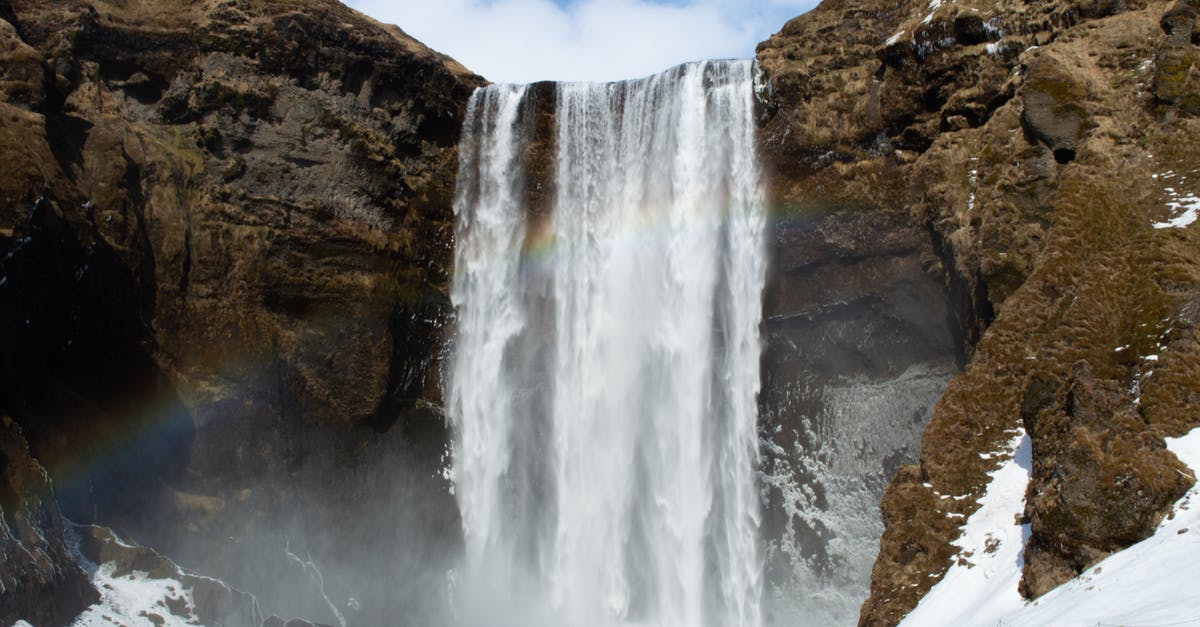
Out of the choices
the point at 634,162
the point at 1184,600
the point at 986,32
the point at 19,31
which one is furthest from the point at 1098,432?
the point at 19,31

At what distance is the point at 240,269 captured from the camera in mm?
24344

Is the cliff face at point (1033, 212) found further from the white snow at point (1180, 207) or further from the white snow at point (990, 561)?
the white snow at point (990, 561)

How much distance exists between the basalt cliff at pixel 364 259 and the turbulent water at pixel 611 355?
75 centimetres

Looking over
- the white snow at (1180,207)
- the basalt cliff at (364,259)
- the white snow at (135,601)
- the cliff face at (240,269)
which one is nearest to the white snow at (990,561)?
the basalt cliff at (364,259)

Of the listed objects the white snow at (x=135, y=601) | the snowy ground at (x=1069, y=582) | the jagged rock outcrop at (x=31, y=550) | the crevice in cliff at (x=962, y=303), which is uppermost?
the crevice in cliff at (x=962, y=303)

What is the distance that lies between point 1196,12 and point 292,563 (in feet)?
81.0

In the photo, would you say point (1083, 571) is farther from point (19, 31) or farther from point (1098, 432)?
point (19, 31)

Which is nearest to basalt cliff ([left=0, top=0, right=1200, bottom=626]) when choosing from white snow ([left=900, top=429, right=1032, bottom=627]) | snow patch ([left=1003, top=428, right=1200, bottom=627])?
white snow ([left=900, top=429, right=1032, bottom=627])

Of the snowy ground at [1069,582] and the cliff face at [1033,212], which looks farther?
the cliff face at [1033,212]

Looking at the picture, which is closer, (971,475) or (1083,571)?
(1083,571)

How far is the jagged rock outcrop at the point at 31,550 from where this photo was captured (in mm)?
17312

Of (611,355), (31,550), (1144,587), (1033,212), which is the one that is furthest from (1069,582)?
(31,550)

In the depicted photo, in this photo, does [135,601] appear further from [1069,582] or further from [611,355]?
[1069,582]

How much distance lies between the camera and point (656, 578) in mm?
24234
